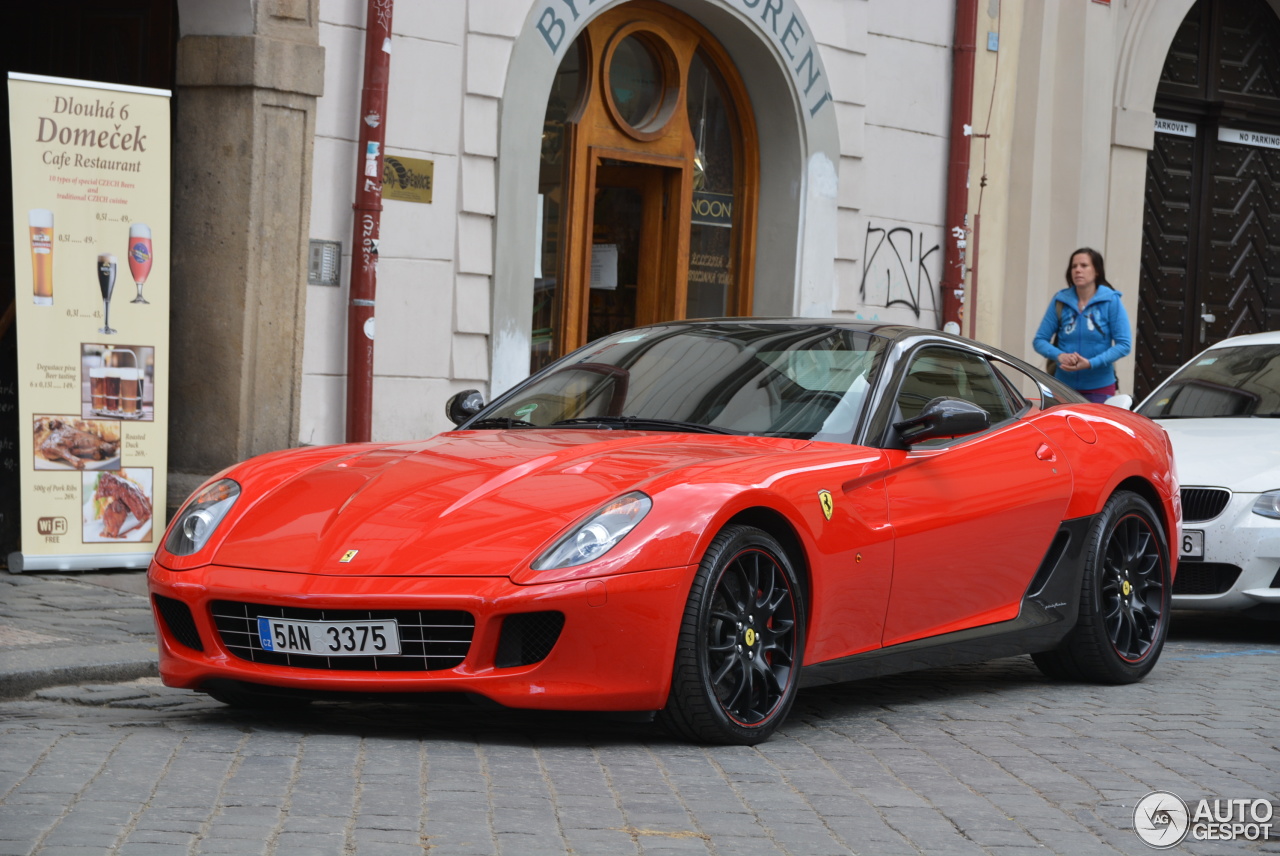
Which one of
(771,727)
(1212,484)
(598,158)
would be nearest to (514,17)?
(598,158)

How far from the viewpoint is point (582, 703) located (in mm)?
4895

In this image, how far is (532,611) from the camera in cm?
479

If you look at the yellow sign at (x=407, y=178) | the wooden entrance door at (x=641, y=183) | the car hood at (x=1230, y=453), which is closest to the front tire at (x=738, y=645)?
the car hood at (x=1230, y=453)

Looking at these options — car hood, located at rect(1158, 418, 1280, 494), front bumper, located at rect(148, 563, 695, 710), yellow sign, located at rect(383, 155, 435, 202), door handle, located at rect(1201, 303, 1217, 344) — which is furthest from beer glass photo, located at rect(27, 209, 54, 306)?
door handle, located at rect(1201, 303, 1217, 344)

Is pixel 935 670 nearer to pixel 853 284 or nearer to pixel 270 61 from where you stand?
pixel 270 61

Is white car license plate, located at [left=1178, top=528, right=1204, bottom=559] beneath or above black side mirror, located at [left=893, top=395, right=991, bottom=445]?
beneath

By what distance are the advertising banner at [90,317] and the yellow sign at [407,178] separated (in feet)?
6.23

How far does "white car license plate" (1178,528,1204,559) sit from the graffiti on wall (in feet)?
19.5

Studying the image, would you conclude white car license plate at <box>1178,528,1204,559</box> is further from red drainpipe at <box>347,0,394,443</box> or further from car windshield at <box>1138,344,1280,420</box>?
red drainpipe at <box>347,0,394,443</box>

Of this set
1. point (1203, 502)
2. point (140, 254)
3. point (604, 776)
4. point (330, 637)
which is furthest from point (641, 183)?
point (604, 776)

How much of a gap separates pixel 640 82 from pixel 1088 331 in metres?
3.84

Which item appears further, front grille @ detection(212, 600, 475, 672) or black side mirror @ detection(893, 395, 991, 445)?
black side mirror @ detection(893, 395, 991, 445)

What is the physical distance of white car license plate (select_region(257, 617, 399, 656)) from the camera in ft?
15.9

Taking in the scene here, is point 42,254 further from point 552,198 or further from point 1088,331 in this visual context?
point 1088,331
